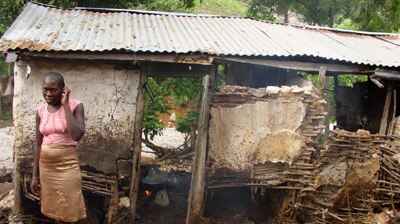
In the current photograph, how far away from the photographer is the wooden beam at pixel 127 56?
16.3ft

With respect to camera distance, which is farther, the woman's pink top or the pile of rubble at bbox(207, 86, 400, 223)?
the pile of rubble at bbox(207, 86, 400, 223)

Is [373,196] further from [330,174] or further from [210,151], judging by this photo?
[210,151]

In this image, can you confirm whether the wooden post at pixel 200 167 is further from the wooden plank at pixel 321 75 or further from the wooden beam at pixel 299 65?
the wooden plank at pixel 321 75

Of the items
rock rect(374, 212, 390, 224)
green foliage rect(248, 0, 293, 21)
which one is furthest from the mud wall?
green foliage rect(248, 0, 293, 21)

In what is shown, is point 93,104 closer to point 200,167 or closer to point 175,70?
point 175,70

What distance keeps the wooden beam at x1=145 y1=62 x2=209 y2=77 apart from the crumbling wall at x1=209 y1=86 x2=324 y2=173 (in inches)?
21.1

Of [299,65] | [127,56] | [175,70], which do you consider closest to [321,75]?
[299,65]

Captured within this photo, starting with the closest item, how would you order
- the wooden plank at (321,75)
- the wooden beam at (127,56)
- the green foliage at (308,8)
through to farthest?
the wooden beam at (127,56) < the wooden plank at (321,75) < the green foliage at (308,8)

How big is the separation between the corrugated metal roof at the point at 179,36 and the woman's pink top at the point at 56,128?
4.77 ft

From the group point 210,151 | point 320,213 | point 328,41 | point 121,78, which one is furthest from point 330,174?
point 121,78

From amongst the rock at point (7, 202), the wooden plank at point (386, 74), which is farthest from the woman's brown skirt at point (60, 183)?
the wooden plank at point (386, 74)

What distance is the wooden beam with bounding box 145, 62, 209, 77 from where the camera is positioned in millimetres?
5531

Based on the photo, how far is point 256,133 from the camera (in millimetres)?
5578

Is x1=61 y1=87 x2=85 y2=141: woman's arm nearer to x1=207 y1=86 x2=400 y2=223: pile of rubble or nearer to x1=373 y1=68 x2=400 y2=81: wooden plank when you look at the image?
x1=207 y1=86 x2=400 y2=223: pile of rubble
